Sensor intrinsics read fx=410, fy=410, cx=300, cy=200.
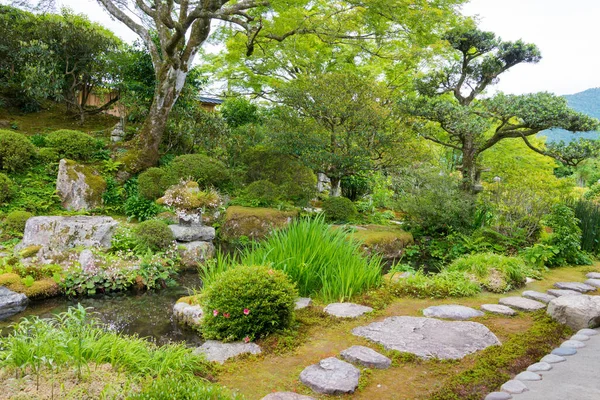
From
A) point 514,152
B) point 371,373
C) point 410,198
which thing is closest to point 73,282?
point 371,373

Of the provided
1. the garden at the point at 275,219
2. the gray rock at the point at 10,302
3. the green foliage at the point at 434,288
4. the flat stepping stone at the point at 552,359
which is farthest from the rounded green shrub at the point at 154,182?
the flat stepping stone at the point at 552,359

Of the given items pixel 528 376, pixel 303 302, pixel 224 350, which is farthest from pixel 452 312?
pixel 224 350

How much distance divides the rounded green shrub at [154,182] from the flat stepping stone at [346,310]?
20.7 feet

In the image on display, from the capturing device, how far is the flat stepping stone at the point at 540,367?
277 cm

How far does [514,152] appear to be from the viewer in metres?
17.6

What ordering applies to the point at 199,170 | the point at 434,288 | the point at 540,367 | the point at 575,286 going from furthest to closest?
the point at 199,170, the point at 575,286, the point at 434,288, the point at 540,367

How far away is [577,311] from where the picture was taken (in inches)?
145

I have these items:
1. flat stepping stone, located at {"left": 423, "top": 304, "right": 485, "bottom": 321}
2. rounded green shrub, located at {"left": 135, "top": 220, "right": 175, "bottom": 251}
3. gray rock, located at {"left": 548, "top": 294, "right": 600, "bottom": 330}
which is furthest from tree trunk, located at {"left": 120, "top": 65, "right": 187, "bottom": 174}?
gray rock, located at {"left": 548, "top": 294, "right": 600, "bottom": 330}

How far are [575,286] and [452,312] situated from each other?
2403 mm

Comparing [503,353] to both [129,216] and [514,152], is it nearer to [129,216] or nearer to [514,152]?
[129,216]

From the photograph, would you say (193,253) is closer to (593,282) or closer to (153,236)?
(153,236)

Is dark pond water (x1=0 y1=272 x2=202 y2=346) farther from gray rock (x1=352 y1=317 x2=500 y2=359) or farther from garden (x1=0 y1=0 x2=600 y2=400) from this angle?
gray rock (x1=352 y1=317 x2=500 y2=359)

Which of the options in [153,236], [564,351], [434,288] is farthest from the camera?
[153,236]

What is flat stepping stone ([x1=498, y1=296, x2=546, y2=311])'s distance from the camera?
13.9 feet
